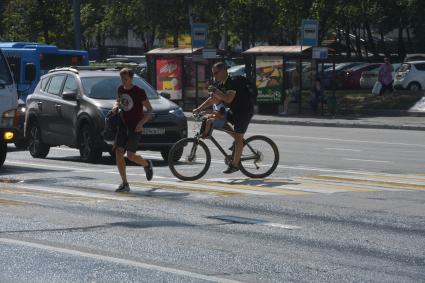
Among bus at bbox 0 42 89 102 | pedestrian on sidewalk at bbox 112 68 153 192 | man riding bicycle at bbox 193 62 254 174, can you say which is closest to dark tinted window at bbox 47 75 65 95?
man riding bicycle at bbox 193 62 254 174

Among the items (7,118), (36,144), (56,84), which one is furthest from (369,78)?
(7,118)

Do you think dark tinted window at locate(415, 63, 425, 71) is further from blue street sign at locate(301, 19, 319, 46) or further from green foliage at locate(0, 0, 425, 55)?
blue street sign at locate(301, 19, 319, 46)

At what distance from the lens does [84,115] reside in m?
20.3

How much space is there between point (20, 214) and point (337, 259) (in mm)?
4180

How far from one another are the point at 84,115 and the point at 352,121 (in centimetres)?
1644

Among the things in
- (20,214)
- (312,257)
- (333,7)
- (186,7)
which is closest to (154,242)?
(312,257)

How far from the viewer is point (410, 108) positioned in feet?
127

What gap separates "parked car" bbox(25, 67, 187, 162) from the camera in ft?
65.4

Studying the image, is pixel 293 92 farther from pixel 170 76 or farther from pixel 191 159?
pixel 191 159

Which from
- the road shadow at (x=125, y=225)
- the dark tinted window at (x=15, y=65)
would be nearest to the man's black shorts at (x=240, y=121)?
the road shadow at (x=125, y=225)

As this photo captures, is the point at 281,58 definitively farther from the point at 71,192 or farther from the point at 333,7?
the point at 71,192

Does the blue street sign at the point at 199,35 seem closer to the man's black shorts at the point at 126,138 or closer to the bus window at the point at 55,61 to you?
the bus window at the point at 55,61

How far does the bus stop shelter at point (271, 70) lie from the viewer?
38.6m

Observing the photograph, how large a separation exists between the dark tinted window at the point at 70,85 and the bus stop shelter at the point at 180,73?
20251mm
